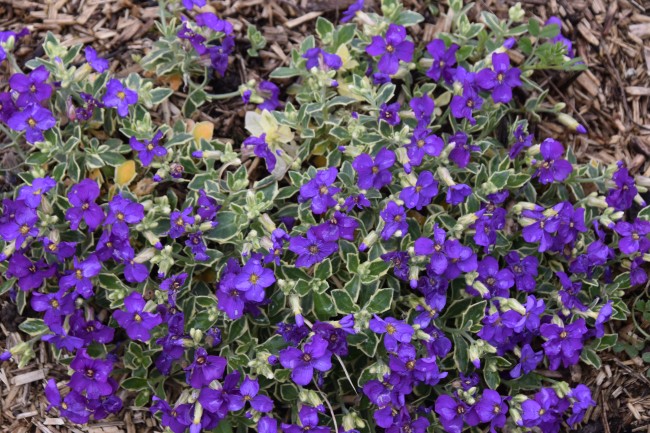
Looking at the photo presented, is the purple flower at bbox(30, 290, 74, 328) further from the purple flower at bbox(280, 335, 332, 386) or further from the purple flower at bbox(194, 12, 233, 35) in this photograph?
the purple flower at bbox(194, 12, 233, 35)

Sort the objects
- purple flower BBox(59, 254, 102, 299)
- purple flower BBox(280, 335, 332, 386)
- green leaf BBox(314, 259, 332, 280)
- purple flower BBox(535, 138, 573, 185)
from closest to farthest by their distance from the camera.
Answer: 1. purple flower BBox(280, 335, 332, 386)
2. purple flower BBox(59, 254, 102, 299)
3. green leaf BBox(314, 259, 332, 280)
4. purple flower BBox(535, 138, 573, 185)

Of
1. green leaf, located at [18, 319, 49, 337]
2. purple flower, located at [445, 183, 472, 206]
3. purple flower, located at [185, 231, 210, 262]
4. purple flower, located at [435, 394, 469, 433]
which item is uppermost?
purple flower, located at [445, 183, 472, 206]

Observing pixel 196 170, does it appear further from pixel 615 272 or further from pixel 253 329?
pixel 615 272

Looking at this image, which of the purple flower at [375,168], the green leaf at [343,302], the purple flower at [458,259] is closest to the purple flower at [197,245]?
the green leaf at [343,302]

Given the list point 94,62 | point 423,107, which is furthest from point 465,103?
point 94,62

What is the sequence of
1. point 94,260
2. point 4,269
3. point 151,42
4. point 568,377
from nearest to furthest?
point 94,260
point 4,269
point 568,377
point 151,42

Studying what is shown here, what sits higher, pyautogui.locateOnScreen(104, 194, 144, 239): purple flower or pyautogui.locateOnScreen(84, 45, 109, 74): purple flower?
pyautogui.locateOnScreen(84, 45, 109, 74): purple flower

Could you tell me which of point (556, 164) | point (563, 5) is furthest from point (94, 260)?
point (563, 5)

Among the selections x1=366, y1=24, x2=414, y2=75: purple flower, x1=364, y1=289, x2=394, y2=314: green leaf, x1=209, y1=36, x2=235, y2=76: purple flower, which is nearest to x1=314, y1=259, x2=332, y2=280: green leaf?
x1=364, y1=289, x2=394, y2=314: green leaf
